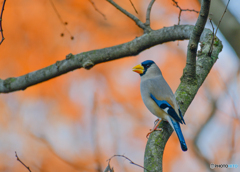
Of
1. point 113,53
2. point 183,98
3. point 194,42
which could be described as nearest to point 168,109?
point 183,98

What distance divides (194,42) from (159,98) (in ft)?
3.28

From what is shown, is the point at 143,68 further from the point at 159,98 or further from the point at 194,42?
the point at 194,42

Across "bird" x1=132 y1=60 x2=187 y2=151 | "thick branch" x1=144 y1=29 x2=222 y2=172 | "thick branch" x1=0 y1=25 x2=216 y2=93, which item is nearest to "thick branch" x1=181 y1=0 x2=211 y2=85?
"thick branch" x1=144 y1=29 x2=222 y2=172

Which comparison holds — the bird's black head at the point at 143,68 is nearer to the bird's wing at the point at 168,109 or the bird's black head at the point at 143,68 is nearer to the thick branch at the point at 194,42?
the bird's wing at the point at 168,109

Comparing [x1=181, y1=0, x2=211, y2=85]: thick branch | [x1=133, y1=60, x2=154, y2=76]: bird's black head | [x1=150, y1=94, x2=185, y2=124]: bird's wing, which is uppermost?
[x1=133, y1=60, x2=154, y2=76]: bird's black head

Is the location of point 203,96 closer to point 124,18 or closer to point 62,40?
point 124,18

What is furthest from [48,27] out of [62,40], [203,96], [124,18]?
[203,96]

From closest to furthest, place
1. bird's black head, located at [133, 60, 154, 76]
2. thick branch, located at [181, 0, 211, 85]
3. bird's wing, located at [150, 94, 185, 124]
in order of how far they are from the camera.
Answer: thick branch, located at [181, 0, 211, 85]
bird's wing, located at [150, 94, 185, 124]
bird's black head, located at [133, 60, 154, 76]

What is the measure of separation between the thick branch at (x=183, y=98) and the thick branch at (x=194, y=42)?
0.33 ft

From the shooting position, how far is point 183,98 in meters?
3.34

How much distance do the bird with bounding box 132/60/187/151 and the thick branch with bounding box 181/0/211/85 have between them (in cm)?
32

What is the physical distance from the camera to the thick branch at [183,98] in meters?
2.43

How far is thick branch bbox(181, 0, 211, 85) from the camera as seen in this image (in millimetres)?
2404

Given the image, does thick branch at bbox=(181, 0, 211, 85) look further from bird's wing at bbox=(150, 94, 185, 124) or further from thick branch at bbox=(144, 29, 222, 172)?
bird's wing at bbox=(150, 94, 185, 124)
